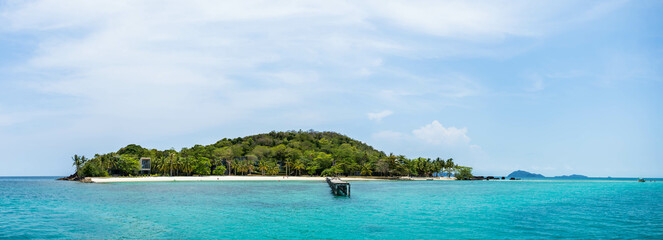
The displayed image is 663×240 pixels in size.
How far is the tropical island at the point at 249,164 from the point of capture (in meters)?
107

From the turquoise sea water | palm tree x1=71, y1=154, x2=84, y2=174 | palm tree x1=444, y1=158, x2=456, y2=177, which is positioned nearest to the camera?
the turquoise sea water

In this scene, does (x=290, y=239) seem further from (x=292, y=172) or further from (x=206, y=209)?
(x=292, y=172)

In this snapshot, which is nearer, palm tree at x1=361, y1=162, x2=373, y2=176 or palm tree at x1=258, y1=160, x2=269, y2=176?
palm tree at x1=258, y1=160, x2=269, y2=176

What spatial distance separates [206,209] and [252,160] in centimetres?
10101

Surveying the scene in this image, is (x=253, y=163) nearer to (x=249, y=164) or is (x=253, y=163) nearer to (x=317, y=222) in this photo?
(x=249, y=164)

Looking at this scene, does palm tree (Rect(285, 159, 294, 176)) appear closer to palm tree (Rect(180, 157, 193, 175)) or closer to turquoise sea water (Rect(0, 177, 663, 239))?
palm tree (Rect(180, 157, 193, 175))

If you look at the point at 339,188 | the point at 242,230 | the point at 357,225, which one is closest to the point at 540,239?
the point at 357,225

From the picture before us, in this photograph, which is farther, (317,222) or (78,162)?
(78,162)

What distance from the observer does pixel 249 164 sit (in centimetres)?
12431

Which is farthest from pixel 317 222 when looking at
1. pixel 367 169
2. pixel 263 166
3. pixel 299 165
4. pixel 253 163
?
pixel 253 163

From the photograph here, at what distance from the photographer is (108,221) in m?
25.2

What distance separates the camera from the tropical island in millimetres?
106938

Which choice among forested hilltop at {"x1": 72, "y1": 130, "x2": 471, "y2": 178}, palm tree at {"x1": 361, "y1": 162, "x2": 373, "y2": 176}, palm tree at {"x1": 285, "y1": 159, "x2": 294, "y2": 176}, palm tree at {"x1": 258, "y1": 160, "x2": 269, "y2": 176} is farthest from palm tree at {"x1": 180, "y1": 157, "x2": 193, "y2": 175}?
palm tree at {"x1": 361, "y1": 162, "x2": 373, "y2": 176}

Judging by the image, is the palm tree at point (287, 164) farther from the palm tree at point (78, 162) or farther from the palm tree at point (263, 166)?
the palm tree at point (78, 162)
